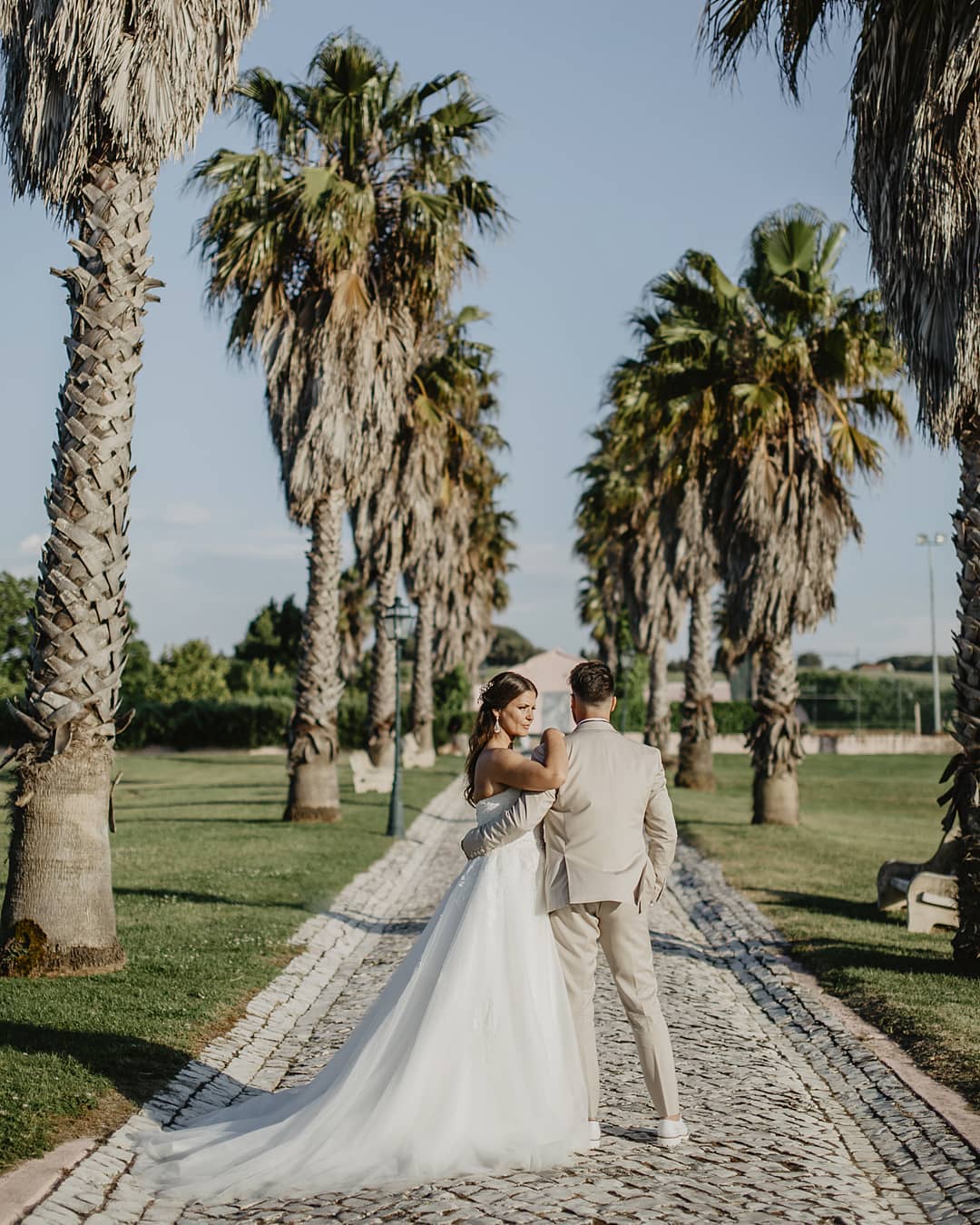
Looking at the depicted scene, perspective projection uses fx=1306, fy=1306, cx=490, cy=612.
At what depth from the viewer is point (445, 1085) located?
5211 millimetres

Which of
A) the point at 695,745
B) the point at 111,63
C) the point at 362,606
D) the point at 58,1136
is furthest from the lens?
the point at 362,606

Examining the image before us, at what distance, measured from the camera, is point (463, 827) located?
23.5 m

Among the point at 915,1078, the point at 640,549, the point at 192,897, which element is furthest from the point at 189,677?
the point at 915,1078

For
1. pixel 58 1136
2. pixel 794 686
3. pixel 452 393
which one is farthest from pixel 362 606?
pixel 58 1136

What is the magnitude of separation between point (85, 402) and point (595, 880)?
537cm

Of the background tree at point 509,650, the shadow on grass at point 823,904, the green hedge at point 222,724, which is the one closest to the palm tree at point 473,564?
the green hedge at point 222,724

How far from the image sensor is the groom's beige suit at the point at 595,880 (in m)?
5.53

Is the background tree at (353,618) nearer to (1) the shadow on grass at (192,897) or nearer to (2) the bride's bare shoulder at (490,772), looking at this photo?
(1) the shadow on grass at (192,897)

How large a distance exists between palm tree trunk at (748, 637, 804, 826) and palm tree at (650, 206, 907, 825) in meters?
0.02

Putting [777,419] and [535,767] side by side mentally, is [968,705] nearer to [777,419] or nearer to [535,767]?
[535,767]

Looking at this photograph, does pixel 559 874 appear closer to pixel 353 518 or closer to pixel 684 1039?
pixel 684 1039

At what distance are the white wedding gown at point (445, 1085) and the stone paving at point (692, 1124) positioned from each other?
4.4 inches

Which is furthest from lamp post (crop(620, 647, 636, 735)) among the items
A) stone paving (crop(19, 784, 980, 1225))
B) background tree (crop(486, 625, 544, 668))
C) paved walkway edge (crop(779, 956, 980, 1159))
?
background tree (crop(486, 625, 544, 668))

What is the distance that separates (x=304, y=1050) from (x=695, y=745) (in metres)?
25.1
